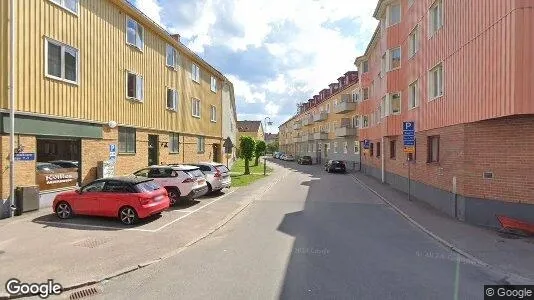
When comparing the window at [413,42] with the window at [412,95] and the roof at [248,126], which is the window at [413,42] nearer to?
the window at [412,95]

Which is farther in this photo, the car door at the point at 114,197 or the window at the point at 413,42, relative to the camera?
the window at the point at 413,42

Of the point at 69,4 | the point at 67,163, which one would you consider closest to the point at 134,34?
the point at 69,4

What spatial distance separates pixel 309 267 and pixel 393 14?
22.9 meters

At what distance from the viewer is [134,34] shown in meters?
19.3

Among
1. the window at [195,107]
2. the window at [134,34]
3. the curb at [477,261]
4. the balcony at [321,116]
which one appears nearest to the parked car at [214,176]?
the window at [134,34]

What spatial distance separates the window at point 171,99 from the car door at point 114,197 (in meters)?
12.2

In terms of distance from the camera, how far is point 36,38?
1259 cm

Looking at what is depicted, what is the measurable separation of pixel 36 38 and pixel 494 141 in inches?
614

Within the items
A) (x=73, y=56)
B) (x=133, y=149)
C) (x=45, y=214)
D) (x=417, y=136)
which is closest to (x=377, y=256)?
(x=45, y=214)

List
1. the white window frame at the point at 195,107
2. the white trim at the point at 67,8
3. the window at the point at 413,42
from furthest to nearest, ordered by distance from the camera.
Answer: the white window frame at the point at 195,107 < the window at the point at 413,42 < the white trim at the point at 67,8

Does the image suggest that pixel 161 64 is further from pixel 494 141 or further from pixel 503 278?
pixel 503 278

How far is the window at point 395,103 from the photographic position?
79.0ft

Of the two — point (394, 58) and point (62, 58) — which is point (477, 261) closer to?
point (62, 58)

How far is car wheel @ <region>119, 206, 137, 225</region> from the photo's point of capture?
11398 millimetres
